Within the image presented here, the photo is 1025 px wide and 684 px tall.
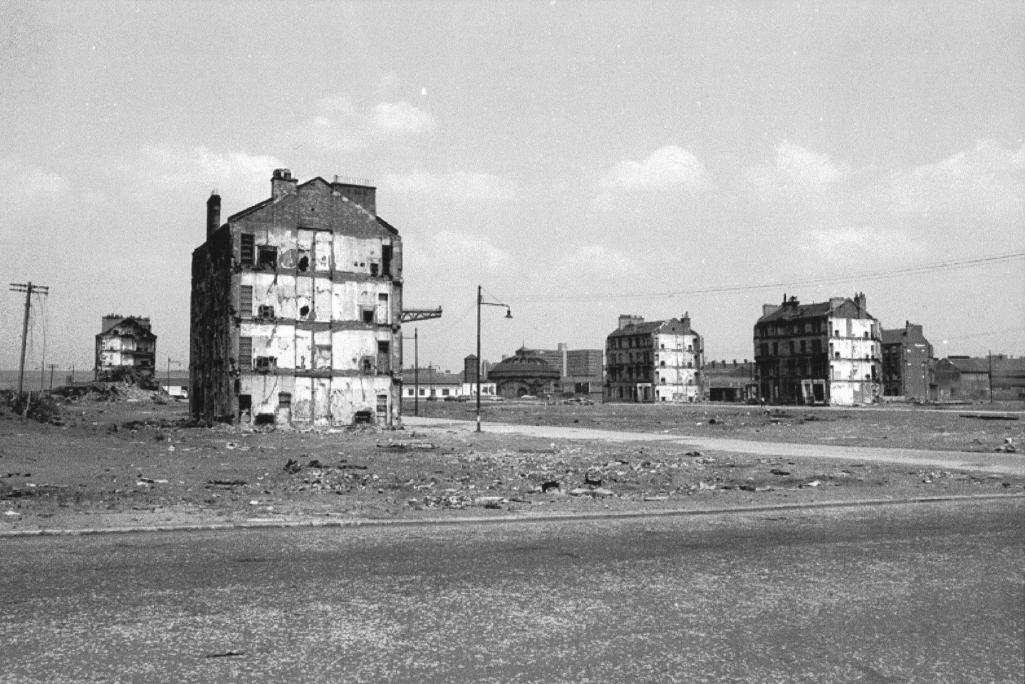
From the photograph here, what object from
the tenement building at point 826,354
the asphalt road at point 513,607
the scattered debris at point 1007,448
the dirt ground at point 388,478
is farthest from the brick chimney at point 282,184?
the tenement building at point 826,354

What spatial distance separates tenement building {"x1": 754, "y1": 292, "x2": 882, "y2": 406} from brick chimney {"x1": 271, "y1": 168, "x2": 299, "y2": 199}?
6704 cm

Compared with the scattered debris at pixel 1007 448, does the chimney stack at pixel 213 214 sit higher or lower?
higher

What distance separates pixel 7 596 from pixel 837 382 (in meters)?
89.4

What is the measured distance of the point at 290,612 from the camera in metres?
6.26

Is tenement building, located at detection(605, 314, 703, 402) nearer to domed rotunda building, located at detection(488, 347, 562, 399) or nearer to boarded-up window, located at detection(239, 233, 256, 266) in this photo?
domed rotunda building, located at detection(488, 347, 562, 399)

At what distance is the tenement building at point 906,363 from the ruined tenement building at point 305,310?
8856 cm

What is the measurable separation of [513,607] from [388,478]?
11.0 m

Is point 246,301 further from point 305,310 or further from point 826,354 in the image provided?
point 826,354

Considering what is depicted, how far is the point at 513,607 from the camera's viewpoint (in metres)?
6.45

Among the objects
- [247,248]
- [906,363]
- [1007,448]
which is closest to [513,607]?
[1007,448]

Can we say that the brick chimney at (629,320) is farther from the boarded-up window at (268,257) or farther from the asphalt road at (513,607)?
the asphalt road at (513,607)

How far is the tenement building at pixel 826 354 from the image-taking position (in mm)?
86188

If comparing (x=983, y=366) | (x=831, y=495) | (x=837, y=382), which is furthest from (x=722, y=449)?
A: (x=983, y=366)

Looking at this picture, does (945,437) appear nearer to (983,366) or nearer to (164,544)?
(164,544)
